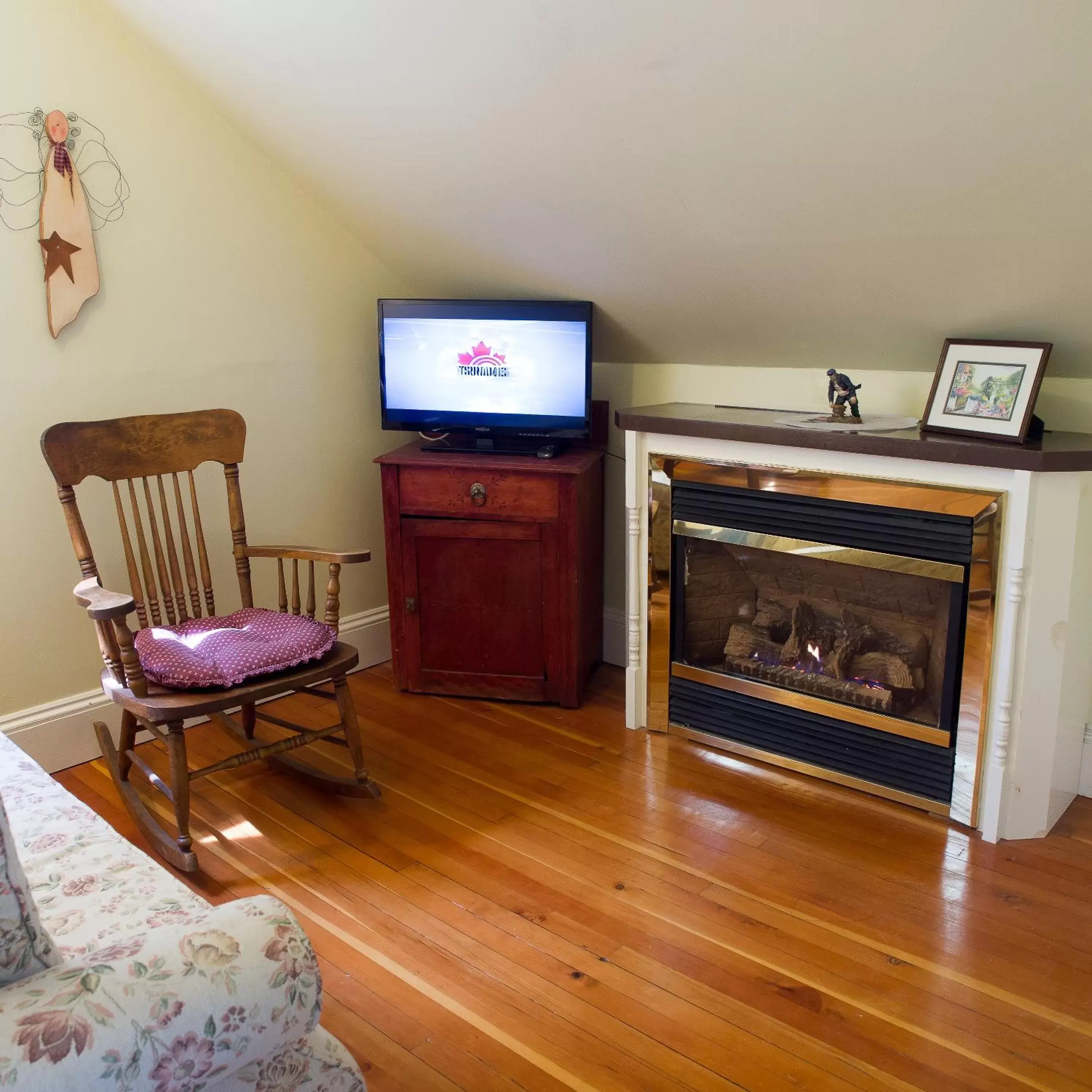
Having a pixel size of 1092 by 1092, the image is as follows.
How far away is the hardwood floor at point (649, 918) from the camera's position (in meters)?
1.73

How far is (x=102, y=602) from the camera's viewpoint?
221 cm

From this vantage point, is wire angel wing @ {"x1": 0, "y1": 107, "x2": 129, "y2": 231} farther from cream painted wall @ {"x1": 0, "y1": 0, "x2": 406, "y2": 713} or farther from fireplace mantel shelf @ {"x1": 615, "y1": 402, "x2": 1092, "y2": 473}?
fireplace mantel shelf @ {"x1": 615, "y1": 402, "x2": 1092, "y2": 473}

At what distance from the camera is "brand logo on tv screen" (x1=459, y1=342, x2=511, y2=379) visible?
3.11 m

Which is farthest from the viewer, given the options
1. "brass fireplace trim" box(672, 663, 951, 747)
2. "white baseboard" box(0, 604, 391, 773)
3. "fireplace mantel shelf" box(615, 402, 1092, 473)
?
"white baseboard" box(0, 604, 391, 773)

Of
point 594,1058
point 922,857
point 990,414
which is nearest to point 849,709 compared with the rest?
point 922,857

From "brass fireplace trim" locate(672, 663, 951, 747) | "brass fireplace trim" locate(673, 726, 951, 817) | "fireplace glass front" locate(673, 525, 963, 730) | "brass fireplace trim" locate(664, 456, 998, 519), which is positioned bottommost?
"brass fireplace trim" locate(673, 726, 951, 817)

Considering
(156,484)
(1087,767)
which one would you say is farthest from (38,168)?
(1087,767)

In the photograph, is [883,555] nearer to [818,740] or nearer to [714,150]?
[818,740]

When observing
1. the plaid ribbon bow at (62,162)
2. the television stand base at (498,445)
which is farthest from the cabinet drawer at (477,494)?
the plaid ribbon bow at (62,162)

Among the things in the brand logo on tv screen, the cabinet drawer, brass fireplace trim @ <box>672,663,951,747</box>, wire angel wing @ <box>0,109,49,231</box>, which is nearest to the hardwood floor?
brass fireplace trim @ <box>672,663,951,747</box>

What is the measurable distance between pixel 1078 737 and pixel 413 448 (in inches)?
80.4

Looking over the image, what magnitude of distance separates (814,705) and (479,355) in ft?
4.65

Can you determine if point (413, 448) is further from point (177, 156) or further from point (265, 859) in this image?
point (265, 859)

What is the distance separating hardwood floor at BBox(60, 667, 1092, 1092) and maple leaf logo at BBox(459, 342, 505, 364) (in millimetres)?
1133
